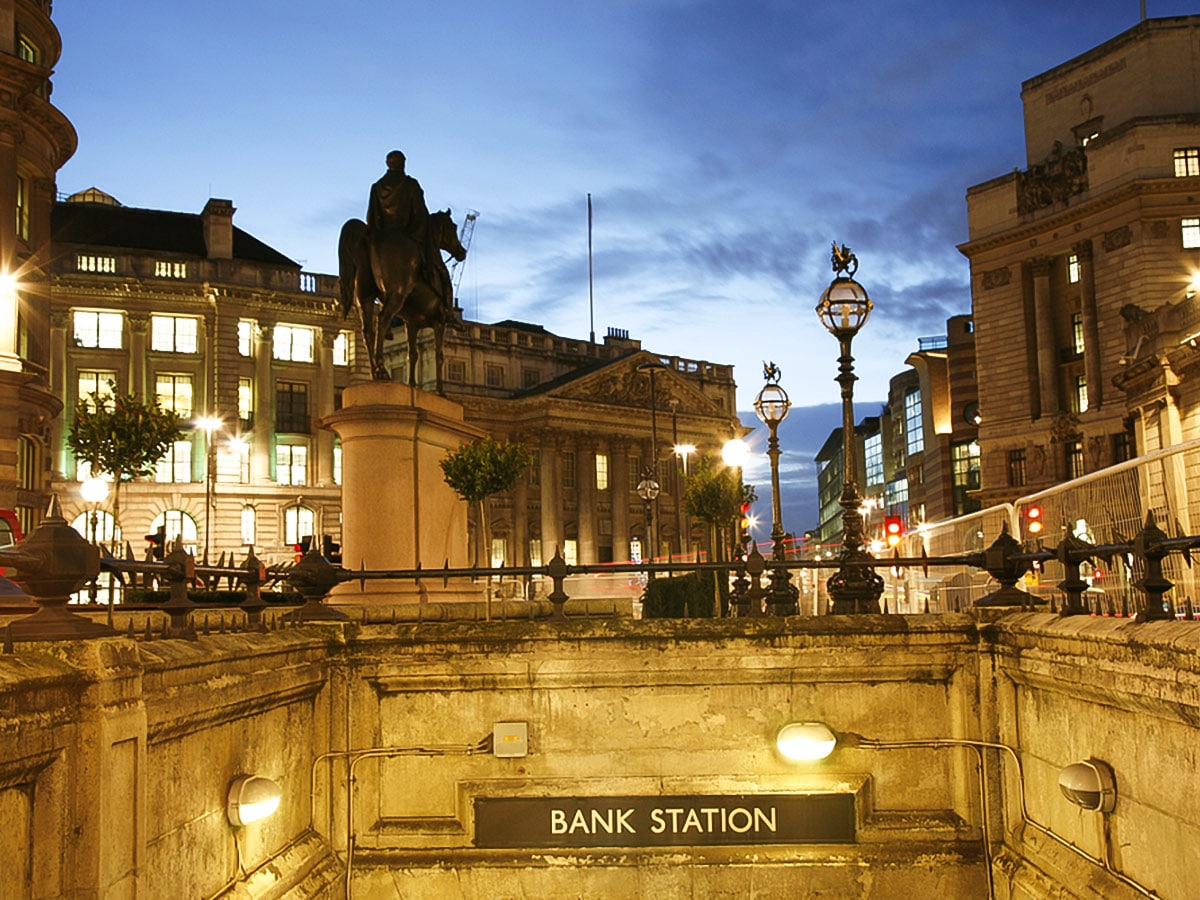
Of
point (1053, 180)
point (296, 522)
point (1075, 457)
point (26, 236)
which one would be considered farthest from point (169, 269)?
point (1075, 457)

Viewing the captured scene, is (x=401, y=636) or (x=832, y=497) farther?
(x=832, y=497)

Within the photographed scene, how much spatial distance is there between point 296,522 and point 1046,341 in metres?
41.8

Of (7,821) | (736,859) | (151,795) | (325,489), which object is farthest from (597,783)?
(325,489)

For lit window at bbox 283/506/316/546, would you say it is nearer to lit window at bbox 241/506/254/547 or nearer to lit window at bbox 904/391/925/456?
lit window at bbox 241/506/254/547

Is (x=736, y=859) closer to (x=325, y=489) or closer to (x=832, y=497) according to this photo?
(x=325, y=489)

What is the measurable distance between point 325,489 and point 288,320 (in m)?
10.2

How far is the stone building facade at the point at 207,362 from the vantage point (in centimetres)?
6762

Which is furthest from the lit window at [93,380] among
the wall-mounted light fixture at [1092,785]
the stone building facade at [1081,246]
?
the wall-mounted light fixture at [1092,785]

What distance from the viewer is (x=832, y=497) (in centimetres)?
16562

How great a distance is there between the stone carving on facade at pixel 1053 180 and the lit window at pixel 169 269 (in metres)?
45.3

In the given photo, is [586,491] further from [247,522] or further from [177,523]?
[177,523]

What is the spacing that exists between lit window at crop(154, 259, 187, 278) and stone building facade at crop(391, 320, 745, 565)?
928 inches

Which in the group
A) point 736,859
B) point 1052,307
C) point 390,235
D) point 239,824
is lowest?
point 736,859

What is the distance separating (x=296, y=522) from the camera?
71.7 meters
